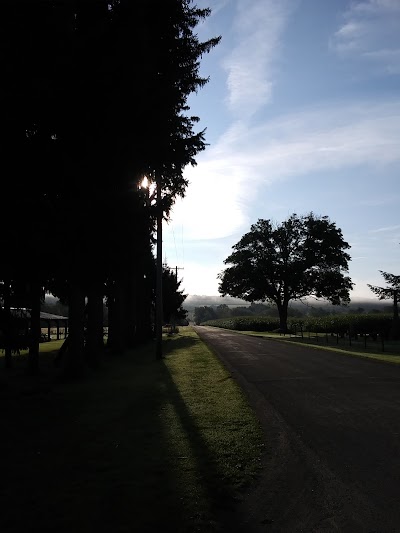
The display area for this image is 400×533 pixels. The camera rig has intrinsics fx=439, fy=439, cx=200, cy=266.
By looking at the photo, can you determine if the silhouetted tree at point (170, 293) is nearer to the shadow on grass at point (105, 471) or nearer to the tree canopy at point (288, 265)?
the tree canopy at point (288, 265)

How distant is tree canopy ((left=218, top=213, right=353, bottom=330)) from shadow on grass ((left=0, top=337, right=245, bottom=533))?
44431 mm

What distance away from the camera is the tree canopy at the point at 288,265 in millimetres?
52062

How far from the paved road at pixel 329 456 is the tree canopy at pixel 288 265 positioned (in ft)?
134

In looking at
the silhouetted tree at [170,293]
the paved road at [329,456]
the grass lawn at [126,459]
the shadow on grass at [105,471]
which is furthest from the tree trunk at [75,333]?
the silhouetted tree at [170,293]

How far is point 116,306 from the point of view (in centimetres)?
2438

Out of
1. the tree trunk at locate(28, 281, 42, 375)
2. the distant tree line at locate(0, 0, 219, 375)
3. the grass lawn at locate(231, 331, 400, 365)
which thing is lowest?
the grass lawn at locate(231, 331, 400, 365)

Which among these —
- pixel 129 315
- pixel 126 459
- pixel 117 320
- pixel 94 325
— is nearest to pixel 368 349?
pixel 117 320

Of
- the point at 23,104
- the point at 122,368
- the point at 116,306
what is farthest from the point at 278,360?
the point at 23,104

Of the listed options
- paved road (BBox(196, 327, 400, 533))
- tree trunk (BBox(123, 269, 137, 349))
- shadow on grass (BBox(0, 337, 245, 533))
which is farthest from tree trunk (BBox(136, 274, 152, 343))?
shadow on grass (BBox(0, 337, 245, 533))

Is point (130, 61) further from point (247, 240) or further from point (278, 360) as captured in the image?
point (247, 240)

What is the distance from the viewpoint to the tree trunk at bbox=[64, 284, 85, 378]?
14.5 metres

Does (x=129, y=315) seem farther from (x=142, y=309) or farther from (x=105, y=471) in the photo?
(x=105, y=471)

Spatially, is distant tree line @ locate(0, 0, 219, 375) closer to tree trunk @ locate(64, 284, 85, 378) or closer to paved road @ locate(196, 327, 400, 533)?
tree trunk @ locate(64, 284, 85, 378)

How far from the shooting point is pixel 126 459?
18.7 feet
